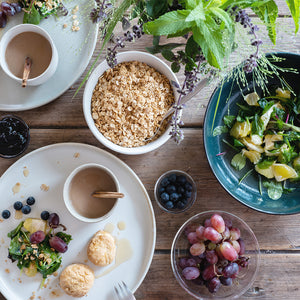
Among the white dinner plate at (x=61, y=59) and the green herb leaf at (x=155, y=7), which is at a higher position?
the green herb leaf at (x=155, y=7)

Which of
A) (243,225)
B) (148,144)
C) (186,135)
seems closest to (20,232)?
(148,144)

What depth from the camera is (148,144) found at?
1.22 m

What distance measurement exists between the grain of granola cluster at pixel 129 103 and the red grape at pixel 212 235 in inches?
14.2

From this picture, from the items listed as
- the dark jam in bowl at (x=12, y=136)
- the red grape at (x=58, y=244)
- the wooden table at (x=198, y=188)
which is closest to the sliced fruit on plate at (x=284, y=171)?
the wooden table at (x=198, y=188)

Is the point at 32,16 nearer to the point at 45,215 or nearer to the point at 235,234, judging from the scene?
the point at 45,215

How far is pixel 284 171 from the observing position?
1.22 m

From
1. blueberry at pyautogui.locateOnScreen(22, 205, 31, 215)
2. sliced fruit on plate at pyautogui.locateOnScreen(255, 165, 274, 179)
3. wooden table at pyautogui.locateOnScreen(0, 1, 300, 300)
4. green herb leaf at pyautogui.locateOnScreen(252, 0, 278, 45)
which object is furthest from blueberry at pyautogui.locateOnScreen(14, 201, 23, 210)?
green herb leaf at pyautogui.locateOnScreen(252, 0, 278, 45)

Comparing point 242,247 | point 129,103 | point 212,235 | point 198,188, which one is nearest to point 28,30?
point 129,103

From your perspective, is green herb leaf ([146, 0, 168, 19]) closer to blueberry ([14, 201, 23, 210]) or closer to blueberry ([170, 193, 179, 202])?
blueberry ([170, 193, 179, 202])

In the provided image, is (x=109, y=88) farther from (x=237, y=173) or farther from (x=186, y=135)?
(x=237, y=173)

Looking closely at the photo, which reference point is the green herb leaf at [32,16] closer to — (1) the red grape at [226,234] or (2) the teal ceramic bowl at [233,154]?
(2) the teal ceramic bowl at [233,154]

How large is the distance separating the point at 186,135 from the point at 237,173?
0.22 m

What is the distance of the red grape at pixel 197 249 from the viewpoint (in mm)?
1256

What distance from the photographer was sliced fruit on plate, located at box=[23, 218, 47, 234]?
1.25m
